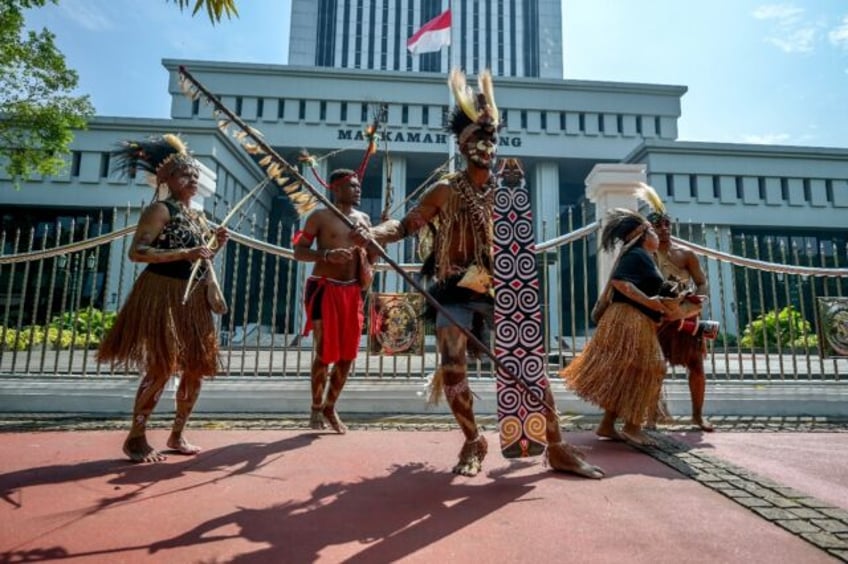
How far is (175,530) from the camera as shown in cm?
208

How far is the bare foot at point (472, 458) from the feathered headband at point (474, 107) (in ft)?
6.27

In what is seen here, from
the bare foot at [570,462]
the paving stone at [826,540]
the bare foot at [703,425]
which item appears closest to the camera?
the paving stone at [826,540]

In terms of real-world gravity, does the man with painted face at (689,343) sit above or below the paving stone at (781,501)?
above

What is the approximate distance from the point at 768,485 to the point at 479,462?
1.55m

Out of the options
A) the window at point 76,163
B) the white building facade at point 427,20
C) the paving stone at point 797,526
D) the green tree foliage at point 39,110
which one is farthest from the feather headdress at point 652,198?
the white building facade at point 427,20

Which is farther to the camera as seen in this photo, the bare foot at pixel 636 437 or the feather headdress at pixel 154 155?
the bare foot at pixel 636 437

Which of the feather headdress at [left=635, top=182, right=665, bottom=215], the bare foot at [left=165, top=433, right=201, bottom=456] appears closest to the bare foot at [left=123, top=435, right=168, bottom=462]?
the bare foot at [left=165, top=433, right=201, bottom=456]

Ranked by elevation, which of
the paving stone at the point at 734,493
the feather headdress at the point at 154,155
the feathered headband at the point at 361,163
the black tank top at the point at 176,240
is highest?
the feathered headband at the point at 361,163

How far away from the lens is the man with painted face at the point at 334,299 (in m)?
4.38

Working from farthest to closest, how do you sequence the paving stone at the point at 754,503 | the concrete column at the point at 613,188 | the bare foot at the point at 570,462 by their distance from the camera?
the concrete column at the point at 613,188 → the bare foot at the point at 570,462 → the paving stone at the point at 754,503

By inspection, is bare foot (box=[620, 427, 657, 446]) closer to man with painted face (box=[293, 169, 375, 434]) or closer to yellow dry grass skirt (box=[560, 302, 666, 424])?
yellow dry grass skirt (box=[560, 302, 666, 424])

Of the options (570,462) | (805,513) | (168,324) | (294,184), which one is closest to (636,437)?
(570,462)

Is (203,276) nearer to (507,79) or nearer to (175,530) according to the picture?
(175,530)

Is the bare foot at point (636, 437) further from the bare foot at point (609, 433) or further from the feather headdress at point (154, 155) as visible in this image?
the feather headdress at point (154, 155)
